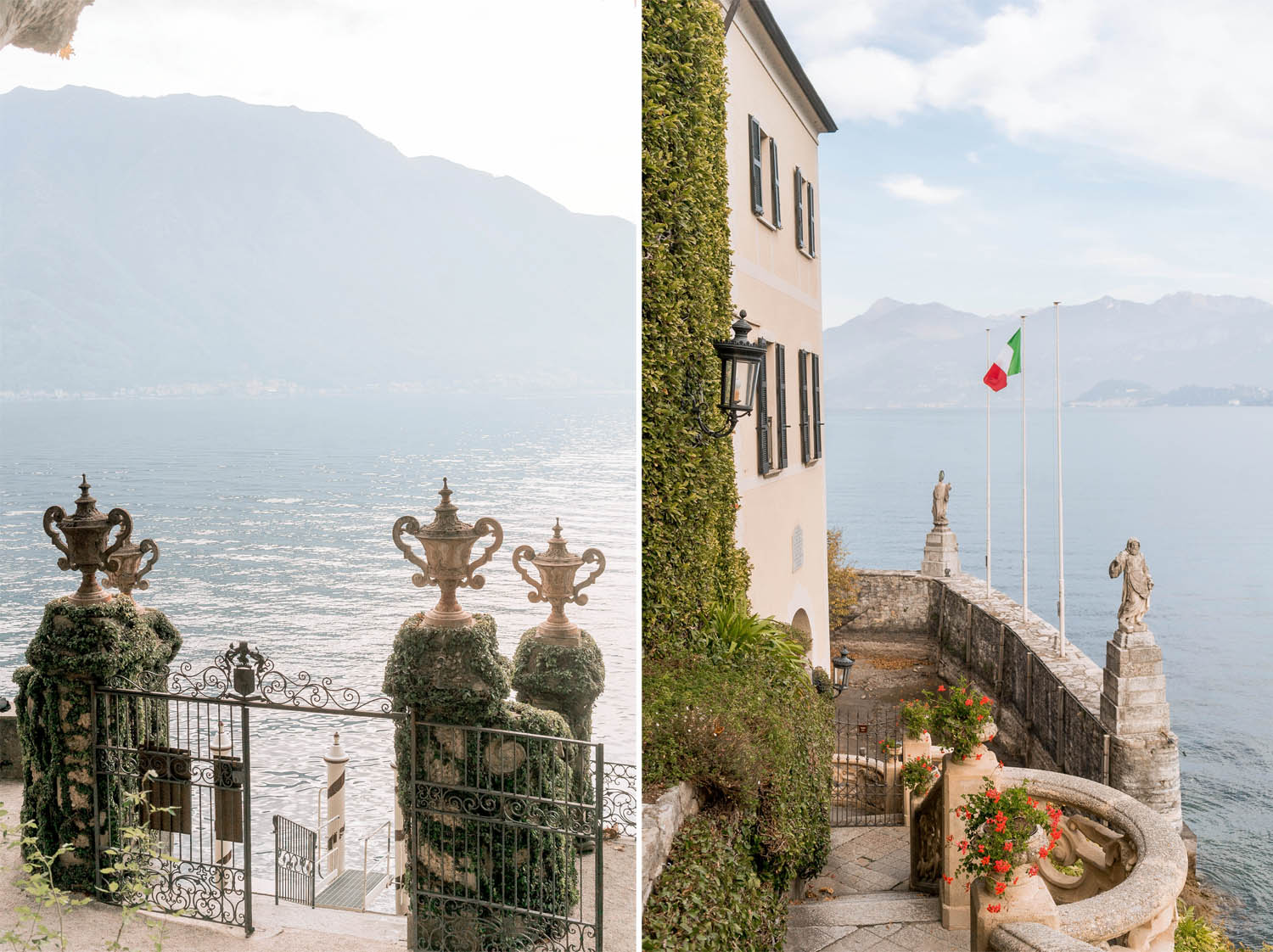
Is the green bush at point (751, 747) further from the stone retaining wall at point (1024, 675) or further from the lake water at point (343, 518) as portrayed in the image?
the stone retaining wall at point (1024, 675)

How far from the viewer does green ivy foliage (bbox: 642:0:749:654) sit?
18.3ft

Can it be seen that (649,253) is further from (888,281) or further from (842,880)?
(888,281)

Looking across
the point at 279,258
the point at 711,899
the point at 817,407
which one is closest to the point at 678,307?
the point at 711,899

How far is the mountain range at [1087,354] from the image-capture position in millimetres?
113875

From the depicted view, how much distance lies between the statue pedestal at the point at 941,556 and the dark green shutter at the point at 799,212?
14.4 meters

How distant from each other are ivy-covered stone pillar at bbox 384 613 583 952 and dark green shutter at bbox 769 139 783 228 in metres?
5.52

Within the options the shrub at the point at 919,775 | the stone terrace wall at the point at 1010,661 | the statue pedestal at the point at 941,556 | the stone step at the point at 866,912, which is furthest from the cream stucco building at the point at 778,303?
the statue pedestal at the point at 941,556

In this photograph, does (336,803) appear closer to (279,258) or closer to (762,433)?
(762,433)

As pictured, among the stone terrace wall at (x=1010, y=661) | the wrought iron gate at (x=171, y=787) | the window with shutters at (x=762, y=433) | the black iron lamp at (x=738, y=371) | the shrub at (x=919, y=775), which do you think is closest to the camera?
the wrought iron gate at (x=171, y=787)

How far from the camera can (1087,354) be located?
13138 centimetres

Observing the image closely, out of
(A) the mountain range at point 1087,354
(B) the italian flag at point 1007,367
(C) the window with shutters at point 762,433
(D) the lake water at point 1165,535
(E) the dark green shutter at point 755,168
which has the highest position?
(A) the mountain range at point 1087,354

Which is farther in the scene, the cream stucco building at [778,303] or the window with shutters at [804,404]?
the window with shutters at [804,404]

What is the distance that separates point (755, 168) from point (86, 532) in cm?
627

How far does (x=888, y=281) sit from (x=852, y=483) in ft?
80.9
